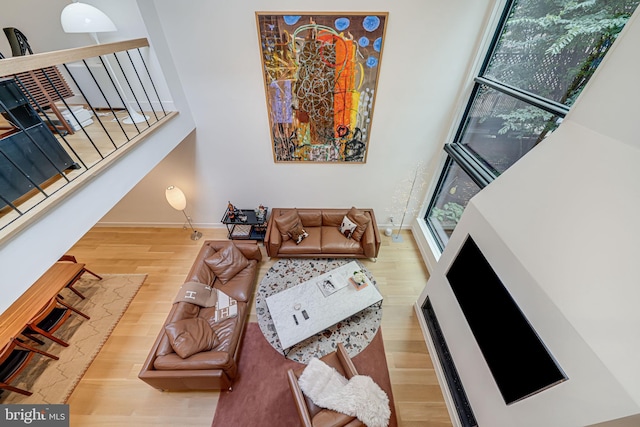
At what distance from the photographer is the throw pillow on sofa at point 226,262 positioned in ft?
11.9

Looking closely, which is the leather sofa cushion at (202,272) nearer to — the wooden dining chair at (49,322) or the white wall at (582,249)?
the wooden dining chair at (49,322)

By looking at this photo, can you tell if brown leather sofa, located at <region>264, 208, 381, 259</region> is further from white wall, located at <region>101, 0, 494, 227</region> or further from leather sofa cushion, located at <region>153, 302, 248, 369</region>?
leather sofa cushion, located at <region>153, 302, 248, 369</region>

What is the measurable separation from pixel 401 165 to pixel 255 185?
9.11ft

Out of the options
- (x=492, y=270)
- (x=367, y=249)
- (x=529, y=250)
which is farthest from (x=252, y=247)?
(x=529, y=250)

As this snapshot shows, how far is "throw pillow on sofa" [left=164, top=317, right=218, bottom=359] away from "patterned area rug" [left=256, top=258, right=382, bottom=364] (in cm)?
80

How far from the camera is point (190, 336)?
106 inches

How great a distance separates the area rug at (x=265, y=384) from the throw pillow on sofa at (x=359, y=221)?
5.30 feet

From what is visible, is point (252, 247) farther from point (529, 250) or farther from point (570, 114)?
point (570, 114)

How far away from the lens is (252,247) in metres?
3.98

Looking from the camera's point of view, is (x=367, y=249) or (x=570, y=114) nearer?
(x=570, y=114)

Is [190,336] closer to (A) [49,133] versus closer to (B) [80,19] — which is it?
(A) [49,133]

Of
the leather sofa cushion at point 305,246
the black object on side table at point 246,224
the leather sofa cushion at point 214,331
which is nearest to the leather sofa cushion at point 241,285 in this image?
the leather sofa cushion at point 214,331

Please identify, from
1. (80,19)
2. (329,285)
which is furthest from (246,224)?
(80,19)

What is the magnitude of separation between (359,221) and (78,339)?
4.53 meters
